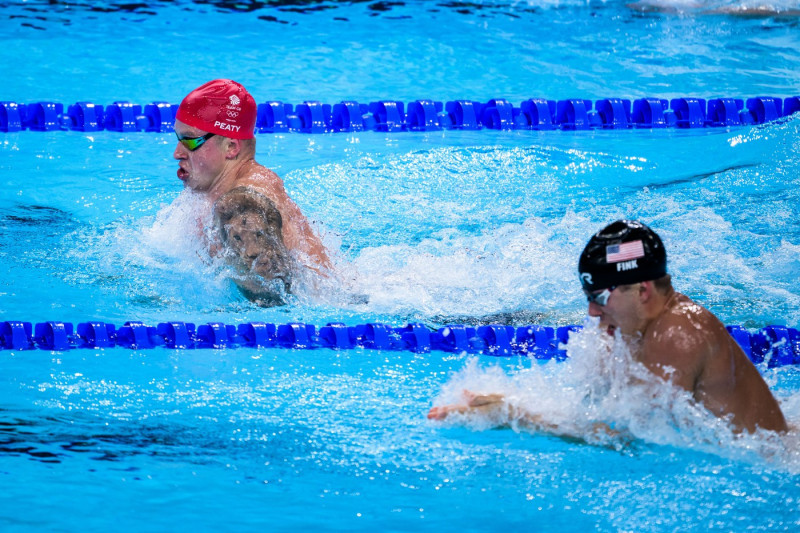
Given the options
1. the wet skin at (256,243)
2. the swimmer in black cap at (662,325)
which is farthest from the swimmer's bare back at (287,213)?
the swimmer in black cap at (662,325)

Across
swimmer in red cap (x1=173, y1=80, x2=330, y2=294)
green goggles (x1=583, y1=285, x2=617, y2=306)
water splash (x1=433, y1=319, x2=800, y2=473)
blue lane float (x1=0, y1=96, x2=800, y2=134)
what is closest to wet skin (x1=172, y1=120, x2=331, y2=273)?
swimmer in red cap (x1=173, y1=80, x2=330, y2=294)

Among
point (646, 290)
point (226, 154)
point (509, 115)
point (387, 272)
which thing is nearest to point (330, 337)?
point (387, 272)

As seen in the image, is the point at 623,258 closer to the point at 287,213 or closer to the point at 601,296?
the point at 601,296

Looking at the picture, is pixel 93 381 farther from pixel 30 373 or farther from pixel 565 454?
pixel 565 454

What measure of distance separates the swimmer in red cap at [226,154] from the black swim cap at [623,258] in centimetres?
162

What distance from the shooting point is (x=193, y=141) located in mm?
4051

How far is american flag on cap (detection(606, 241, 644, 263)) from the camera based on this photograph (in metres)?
2.59

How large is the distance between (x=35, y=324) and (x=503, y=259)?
205 cm

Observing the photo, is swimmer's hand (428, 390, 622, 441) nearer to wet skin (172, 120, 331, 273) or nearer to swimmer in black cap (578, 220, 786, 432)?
swimmer in black cap (578, 220, 786, 432)

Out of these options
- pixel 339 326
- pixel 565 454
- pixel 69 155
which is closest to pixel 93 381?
pixel 339 326

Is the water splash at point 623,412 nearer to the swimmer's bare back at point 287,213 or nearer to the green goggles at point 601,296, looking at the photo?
the green goggles at point 601,296

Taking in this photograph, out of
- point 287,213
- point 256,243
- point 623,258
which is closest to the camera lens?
point 623,258

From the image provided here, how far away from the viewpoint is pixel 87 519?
2785 mm

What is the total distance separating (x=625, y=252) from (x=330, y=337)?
1584mm
